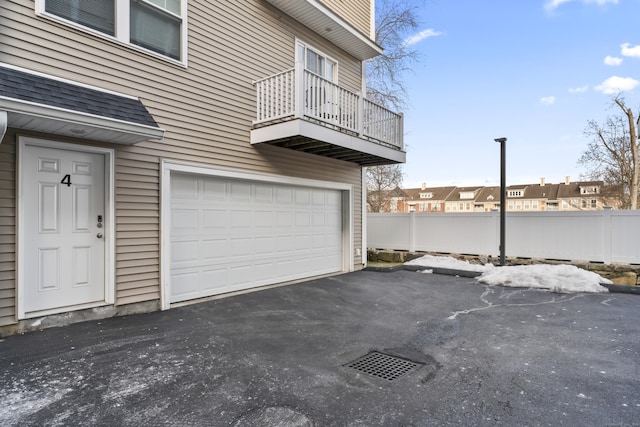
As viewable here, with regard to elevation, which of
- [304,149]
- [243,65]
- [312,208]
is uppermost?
[243,65]

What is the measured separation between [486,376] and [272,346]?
1954mm

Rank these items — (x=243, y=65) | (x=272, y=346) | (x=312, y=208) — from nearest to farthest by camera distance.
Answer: (x=272, y=346) → (x=243, y=65) → (x=312, y=208)

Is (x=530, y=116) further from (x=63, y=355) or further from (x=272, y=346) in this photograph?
(x=63, y=355)

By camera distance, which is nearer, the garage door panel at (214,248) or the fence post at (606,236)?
the garage door panel at (214,248)

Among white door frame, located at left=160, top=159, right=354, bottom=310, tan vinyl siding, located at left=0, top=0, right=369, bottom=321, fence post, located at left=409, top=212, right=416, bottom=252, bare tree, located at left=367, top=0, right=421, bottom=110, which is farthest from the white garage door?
bare tree, located at left=367, top=0, right=421, bottom=110

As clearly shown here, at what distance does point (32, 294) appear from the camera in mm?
3867

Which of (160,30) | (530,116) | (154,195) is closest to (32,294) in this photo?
(154,195)

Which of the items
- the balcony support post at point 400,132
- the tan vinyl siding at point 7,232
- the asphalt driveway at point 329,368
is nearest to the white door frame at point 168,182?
the asphalt driveway at point 329,368

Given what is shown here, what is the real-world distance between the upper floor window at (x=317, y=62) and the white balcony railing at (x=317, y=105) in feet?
3.78

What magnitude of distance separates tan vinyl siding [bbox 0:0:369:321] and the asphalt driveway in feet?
3.82

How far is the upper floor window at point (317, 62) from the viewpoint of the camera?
24.0 ft

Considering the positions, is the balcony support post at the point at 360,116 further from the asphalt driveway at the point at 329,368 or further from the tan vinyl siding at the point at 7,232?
the tan vinyl siding at the point at 7,232

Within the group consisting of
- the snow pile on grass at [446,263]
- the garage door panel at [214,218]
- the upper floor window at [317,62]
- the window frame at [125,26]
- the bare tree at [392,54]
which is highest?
the bare tree at [392,54]

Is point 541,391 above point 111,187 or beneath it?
beneath
